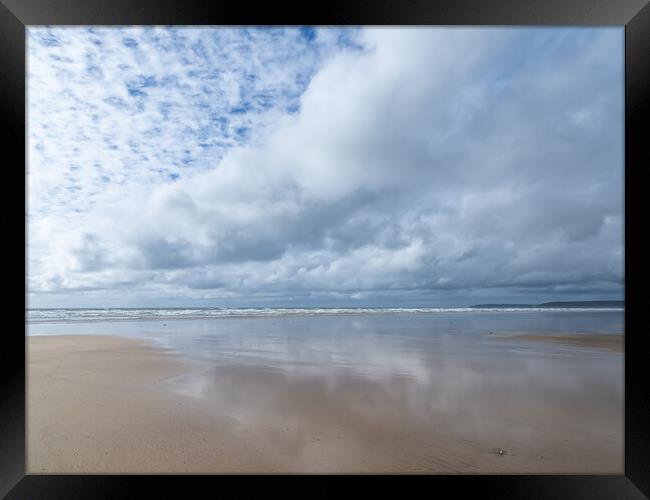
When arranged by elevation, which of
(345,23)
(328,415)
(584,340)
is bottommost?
(584,340)

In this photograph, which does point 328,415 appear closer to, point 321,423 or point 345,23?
point 321,423

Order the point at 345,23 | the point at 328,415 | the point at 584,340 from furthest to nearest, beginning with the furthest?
the point at 584,340, the point at 328,415, the point at 345,23

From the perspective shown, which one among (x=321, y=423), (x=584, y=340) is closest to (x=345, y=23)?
(x=321, y=423)

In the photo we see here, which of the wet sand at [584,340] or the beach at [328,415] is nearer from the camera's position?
the beach at [328,415]

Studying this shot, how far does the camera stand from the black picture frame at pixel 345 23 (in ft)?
6.33

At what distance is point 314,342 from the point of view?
6.93 meters

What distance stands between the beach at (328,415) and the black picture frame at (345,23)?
0.32 ft

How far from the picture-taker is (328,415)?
9.03ft

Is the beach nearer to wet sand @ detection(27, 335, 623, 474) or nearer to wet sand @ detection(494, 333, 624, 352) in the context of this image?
wet sand @ detection(27, 335, 623, 474)

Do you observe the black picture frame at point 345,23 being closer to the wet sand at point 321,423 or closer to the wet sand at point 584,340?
the wet sand at point 321,423

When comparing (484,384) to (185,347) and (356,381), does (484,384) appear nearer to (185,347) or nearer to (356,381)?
(356,381)

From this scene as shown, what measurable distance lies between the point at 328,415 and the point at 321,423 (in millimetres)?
170

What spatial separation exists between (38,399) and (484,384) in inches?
170

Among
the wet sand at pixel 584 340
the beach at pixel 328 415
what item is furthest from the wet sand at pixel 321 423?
the wet sand at pixel 584 340
